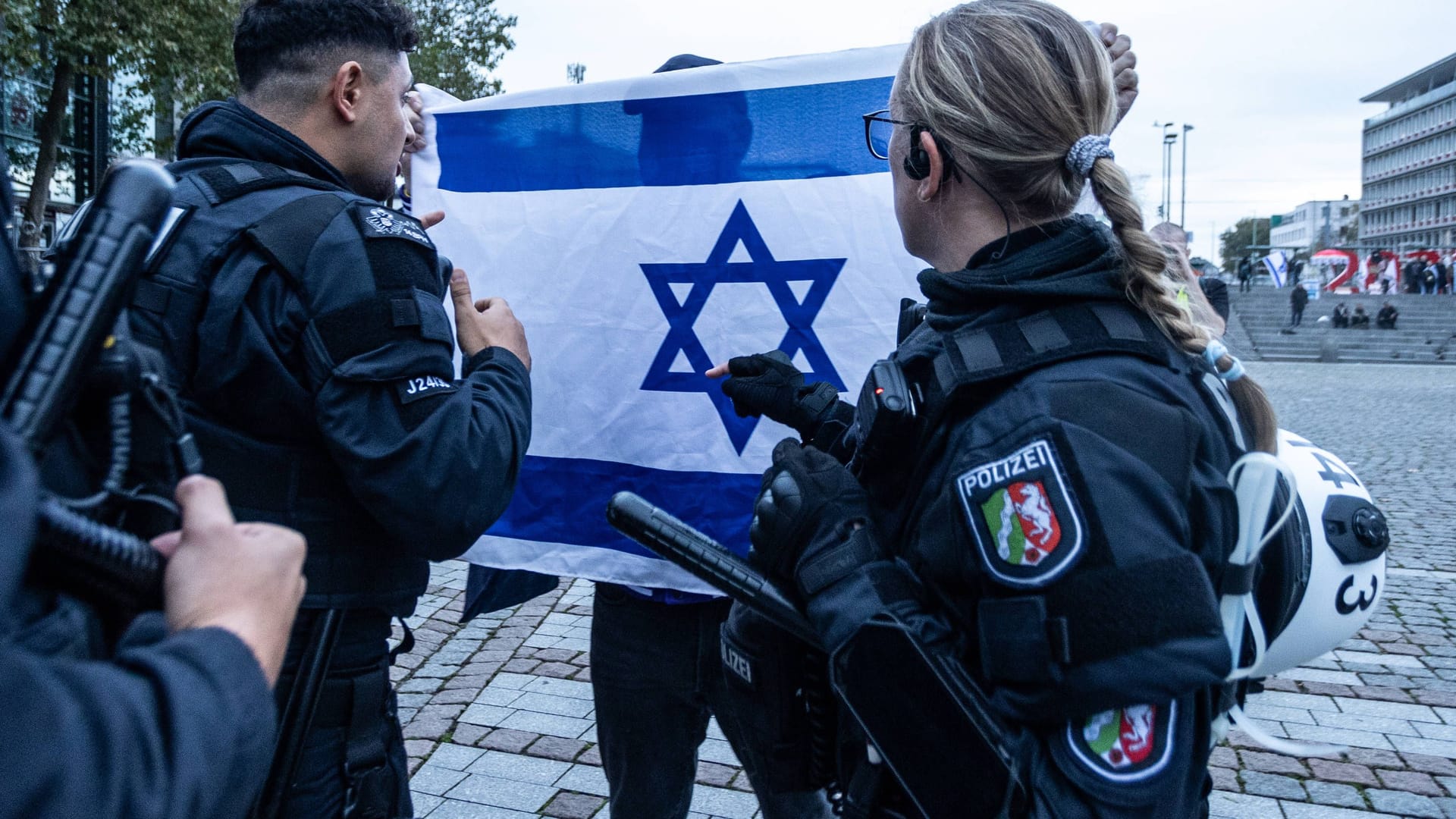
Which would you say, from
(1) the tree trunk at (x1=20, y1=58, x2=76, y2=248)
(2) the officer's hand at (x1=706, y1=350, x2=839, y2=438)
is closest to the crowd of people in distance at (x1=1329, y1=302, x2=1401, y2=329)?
(1) the tree trunk at (x1=20, y1=58, x2=76, y2=248)

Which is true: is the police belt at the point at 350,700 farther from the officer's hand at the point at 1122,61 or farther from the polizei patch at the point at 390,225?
the officer's hand at the point at 1122,61

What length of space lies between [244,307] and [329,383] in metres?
0.21

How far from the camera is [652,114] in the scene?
116 inches

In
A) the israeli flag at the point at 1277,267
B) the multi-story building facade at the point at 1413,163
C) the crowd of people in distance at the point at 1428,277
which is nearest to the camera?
the crowd of people in distance at the point at 1428,277

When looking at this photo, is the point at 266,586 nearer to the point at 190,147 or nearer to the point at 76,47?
the point at 190,147

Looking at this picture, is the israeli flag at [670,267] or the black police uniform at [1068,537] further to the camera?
the israeli flag at [670,267]

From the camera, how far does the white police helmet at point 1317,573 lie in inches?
62.4

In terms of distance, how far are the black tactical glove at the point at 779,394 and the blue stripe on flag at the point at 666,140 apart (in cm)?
69

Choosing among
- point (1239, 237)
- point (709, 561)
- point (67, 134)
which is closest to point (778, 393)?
point (709, 561)

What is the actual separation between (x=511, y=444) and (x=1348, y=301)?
45.6m

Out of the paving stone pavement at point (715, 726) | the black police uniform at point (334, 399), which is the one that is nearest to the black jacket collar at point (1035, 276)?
the black police uniform at point (334, 399)

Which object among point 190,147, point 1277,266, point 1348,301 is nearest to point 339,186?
point 190,147

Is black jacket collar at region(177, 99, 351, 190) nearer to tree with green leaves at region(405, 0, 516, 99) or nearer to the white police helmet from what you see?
the white police helmet

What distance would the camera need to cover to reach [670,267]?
2.92 m
